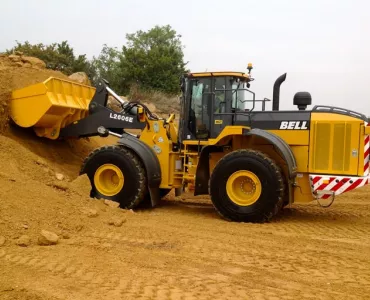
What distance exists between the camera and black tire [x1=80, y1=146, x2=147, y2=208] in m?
8.39

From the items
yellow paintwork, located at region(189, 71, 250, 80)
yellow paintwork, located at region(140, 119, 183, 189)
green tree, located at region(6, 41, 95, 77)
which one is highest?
green tree, located at region(6, 41, 95, 77)

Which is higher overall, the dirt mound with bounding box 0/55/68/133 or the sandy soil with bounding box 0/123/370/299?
the dirt mound with bounding box 0/55/68/133

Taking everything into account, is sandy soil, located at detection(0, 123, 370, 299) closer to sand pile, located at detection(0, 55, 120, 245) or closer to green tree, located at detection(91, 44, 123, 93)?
sand pile, located at detection(0, 55, 120, 245)

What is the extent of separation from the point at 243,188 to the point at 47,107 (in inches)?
A: 150

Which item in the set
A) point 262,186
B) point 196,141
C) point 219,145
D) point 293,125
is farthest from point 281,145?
point 196,141

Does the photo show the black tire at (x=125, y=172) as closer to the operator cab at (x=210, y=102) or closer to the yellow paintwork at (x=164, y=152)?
the yellow paintwork at (x=164, y=152)

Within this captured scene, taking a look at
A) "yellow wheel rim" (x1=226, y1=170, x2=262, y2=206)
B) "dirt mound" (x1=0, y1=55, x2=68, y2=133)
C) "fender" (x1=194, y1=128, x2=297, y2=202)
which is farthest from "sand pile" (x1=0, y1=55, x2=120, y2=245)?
"yellow wheel rim" (x1=226, y1=170, x2=262, y2=206)

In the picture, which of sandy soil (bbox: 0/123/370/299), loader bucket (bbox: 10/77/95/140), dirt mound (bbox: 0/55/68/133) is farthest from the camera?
dirt mound (bbox: 0/55/68/133)

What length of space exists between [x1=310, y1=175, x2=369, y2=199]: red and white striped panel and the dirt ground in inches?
21.6

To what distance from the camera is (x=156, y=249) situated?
5738 millimetres

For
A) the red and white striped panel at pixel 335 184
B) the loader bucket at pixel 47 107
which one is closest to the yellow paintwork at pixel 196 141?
the loader bucket at pixel 47 107

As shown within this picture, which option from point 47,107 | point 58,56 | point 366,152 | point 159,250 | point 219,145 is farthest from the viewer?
point 58,56

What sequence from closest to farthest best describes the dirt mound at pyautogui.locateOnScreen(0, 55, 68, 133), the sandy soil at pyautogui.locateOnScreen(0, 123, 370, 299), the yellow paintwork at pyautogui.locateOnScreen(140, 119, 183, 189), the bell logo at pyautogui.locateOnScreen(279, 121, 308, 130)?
1. the sandy soil at pyautogui.locateOnScreen(0, 123, 370, 299)
2. the bell logo at pyautogui.locateOnScreen(279, 121, 308, 130)
3. the yellow paintwork at pyautogui.locateOnScreen(140, 119, 183, 189)
4. the dirt mound at pyautogui.locateOnScreen(0, 55, 68, 133)

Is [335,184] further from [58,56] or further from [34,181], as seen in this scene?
[58,56]
